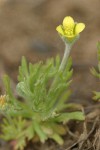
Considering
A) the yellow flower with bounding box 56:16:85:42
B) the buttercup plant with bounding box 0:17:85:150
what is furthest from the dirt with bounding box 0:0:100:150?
the yellow flower with bounding box 56:16:85:42

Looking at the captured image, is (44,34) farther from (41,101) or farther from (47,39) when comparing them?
(41,101)

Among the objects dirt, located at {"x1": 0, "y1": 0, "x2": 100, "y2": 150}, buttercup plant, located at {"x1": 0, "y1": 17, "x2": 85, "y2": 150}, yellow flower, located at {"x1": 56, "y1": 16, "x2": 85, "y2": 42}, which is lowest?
buttercup plant, located at {"x1": 0, "y1": 17, "x2": 85, "y2": 150}

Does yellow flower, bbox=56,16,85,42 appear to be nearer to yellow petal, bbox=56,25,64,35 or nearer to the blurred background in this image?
yellow petal, bbox=56,25,64,35

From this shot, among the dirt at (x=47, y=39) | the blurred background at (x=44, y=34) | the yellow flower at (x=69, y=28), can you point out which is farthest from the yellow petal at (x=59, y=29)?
the blurred background at (x=44, y=34)

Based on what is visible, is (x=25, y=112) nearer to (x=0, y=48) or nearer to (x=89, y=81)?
(x=89, y=81)

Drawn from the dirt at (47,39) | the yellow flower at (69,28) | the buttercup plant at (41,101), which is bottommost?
the buttercup plant at (41,101)

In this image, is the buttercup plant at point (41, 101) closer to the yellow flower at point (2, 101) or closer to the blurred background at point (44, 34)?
the yellow flower at point (2, 101)

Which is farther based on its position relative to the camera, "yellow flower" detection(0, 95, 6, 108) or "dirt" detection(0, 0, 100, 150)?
"dirt" detection(0, 0, 100, 150)
